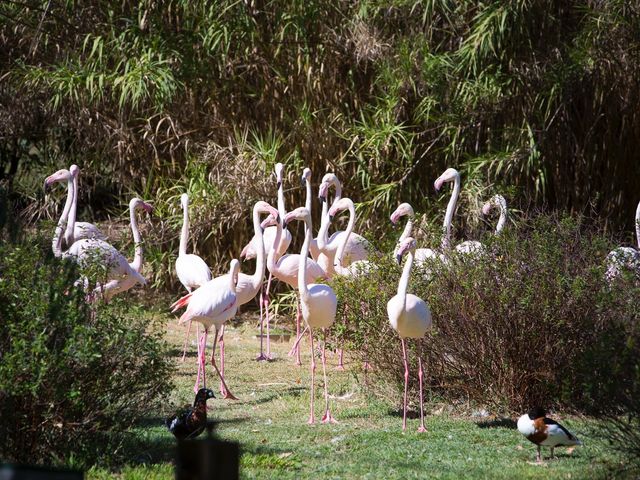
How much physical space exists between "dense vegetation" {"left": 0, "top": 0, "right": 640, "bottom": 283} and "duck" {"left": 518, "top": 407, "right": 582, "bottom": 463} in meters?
5.48

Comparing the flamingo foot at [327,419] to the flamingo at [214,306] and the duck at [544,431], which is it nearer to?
the flamingo at [214,306]

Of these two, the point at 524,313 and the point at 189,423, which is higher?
the point at 524,313

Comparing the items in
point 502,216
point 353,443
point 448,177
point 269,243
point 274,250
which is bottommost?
point 353,443

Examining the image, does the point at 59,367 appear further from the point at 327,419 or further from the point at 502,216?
the point at 502,216

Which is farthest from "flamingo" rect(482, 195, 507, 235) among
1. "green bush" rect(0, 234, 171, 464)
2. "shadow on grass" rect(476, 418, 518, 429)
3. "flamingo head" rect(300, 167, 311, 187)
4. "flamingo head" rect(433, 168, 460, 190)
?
"green bush" rect(0, 234, 171, 464)

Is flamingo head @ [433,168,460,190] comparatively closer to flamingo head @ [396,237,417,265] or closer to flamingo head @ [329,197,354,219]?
flamingo head @ [329,197,354,219]

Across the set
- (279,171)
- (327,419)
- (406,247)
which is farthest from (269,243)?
(327,419)

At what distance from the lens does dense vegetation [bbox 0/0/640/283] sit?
1160 cm

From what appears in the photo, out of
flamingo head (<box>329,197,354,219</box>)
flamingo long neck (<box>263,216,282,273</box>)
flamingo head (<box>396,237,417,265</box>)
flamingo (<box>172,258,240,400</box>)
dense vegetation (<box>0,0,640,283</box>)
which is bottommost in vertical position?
flamingo (<box>172,258,240,400</box>)

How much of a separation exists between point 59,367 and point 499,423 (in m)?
3.27

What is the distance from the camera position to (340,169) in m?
12.5

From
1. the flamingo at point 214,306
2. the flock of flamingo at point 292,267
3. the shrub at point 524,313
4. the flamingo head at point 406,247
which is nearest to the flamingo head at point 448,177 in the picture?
the flock of flamingo at point 292,267

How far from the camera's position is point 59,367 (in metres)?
4.86

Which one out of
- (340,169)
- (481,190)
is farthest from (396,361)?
(340,169)
